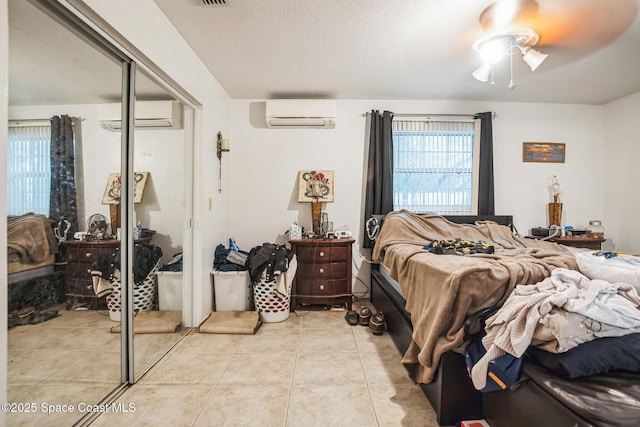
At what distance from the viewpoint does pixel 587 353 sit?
3.23ft

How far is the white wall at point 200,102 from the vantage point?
162cm

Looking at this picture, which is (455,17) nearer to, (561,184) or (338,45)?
(338,45)

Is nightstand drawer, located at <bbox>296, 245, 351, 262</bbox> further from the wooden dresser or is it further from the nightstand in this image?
the nightstand

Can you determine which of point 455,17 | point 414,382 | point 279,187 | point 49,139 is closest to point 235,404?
point 414,382

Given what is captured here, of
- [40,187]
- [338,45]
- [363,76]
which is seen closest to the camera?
[40,187]

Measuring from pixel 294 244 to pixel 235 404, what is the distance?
5.33ft

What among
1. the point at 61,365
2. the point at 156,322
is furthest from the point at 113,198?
the point at 156,322

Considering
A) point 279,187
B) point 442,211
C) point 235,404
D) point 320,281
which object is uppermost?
point 279,187

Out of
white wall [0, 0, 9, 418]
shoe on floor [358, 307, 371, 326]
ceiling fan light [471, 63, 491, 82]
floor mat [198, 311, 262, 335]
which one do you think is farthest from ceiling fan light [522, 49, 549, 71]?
floor mat [198, 311, 262, 335]

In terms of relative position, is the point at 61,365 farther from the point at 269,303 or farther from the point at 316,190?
the point at 316,190

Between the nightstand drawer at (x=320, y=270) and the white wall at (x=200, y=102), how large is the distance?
0.94 metres

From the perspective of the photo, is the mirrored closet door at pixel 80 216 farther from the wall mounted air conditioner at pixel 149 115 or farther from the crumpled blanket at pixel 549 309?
the crumpled blanket at pixel 549 309

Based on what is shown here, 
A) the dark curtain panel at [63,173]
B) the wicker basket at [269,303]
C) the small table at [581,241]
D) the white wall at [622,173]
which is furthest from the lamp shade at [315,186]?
the white wall at [622,173]

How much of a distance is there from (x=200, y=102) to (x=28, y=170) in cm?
160
